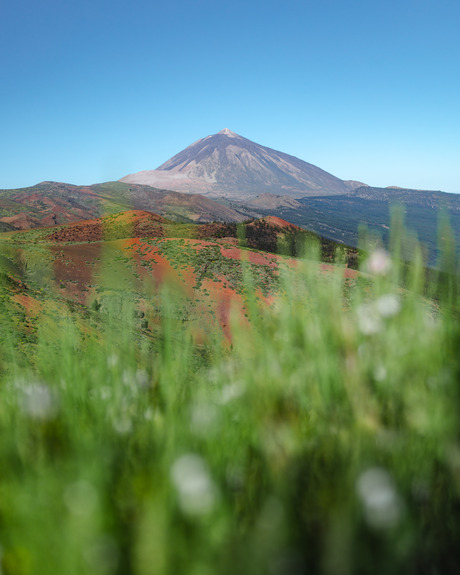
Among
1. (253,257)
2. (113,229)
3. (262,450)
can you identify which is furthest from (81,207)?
(262,450)

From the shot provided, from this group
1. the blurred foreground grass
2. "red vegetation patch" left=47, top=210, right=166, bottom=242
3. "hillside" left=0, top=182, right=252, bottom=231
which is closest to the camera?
the blurred foreground grass

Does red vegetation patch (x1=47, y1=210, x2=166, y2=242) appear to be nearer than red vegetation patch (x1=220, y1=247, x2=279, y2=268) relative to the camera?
No

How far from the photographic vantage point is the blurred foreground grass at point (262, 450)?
2.78 feet

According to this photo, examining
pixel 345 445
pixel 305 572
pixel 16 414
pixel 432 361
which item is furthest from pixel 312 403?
pixel 16 414

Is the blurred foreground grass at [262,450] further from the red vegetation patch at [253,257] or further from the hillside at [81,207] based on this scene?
the hillside at [81,207]

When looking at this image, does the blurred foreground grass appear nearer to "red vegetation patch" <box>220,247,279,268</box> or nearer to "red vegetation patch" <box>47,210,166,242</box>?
"red vegetation patch" <box>220,247,279,268</box>

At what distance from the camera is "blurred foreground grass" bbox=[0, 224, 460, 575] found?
85cm

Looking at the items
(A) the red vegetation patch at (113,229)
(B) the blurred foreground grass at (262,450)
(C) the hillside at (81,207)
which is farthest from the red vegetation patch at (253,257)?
(C) the hillside at (81,207)

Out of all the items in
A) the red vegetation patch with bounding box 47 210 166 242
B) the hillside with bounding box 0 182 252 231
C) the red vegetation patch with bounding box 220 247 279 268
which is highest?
the hillside with bounding box 0 182 252 231

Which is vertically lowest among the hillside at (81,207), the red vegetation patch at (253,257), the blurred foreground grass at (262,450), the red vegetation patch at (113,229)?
the red vegetation patch at (253,257)

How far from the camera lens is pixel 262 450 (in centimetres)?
118

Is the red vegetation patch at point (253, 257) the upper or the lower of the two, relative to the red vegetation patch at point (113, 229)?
lower

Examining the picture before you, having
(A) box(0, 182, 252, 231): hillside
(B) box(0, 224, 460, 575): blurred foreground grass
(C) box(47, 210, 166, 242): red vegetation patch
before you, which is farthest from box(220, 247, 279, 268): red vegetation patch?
(A) box(0, 182, 252, 231): hillside

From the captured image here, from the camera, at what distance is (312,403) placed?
1.39 m
